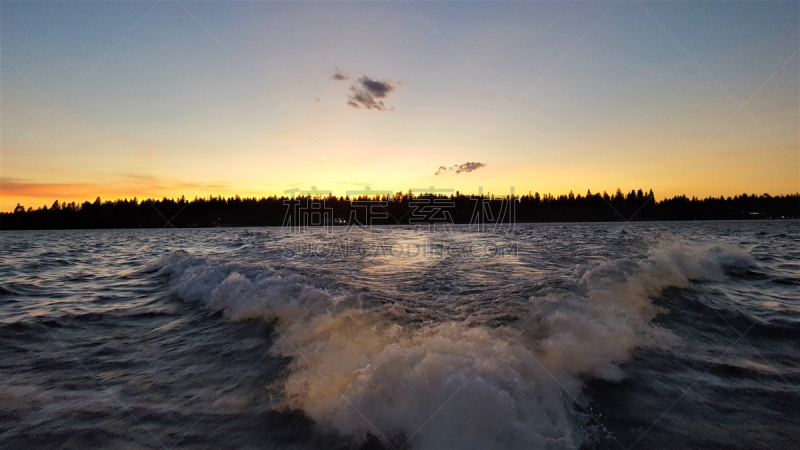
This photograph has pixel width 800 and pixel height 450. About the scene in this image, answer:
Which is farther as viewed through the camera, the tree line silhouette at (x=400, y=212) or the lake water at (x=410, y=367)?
the tree line silhouette at (x=400, y=212)

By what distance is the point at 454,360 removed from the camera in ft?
12.3

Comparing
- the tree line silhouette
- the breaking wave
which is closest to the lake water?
the breaking wave

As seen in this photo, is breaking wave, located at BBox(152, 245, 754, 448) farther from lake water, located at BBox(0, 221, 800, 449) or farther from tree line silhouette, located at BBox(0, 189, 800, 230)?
tree line silhouette, located at BBox(0, 189, 800, 230)

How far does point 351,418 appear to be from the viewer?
3.22 m

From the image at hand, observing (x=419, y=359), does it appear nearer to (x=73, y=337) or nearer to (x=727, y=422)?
(x=727, y=422)

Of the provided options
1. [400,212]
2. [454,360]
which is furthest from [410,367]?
[400,212]

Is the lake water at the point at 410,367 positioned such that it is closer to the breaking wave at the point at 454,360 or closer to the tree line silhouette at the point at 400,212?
the breaking wave at the point at 454,360

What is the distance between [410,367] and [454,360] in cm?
51

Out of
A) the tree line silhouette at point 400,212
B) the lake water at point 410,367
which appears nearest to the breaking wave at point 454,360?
the lake water at point 410,367

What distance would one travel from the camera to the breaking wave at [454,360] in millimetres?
3078

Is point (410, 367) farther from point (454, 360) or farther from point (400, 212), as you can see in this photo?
point (400, 212)

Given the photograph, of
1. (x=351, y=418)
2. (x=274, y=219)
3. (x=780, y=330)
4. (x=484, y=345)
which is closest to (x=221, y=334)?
(x=351, y=418)

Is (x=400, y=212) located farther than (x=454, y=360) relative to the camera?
Yes

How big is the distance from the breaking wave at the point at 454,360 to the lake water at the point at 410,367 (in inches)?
0.8
